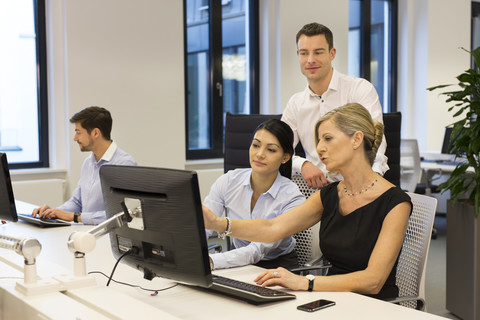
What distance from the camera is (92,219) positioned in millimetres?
2830

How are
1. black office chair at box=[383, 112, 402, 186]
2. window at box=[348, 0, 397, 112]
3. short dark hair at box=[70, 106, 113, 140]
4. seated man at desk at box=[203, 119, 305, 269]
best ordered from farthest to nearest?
window at box=[348, 0, 397, 112]
black office chair at box=[383, 112, 402, 186]
short dark hair at box=[70, 106, 113, 140]
seated man at desk at box=[203, 119, 305, 269]

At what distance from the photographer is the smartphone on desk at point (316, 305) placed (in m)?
1.50

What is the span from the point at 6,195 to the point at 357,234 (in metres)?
1.50

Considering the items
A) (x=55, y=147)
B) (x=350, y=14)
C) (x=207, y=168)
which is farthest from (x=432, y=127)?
(x=55, y=147)

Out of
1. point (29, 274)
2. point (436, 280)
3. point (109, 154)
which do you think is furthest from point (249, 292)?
point (436, 280)

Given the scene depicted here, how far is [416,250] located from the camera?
1.98 meters

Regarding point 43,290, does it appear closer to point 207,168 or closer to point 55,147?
point 55,147

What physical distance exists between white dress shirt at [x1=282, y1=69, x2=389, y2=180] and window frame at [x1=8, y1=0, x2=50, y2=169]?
8.52 ft

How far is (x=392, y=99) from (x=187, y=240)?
259 inches

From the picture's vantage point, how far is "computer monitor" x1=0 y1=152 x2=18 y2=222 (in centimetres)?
232

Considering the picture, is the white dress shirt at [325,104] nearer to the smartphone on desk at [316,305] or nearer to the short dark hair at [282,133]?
the short dark hair at [282,133]

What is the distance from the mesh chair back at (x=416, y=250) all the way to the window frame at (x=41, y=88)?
3616mm

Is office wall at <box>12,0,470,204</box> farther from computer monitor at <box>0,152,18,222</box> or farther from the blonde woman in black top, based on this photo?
the blonde woman in black top

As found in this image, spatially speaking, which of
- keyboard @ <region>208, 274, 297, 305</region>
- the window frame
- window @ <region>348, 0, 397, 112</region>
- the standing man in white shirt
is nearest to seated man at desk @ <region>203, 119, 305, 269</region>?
the standing man in white shirt
